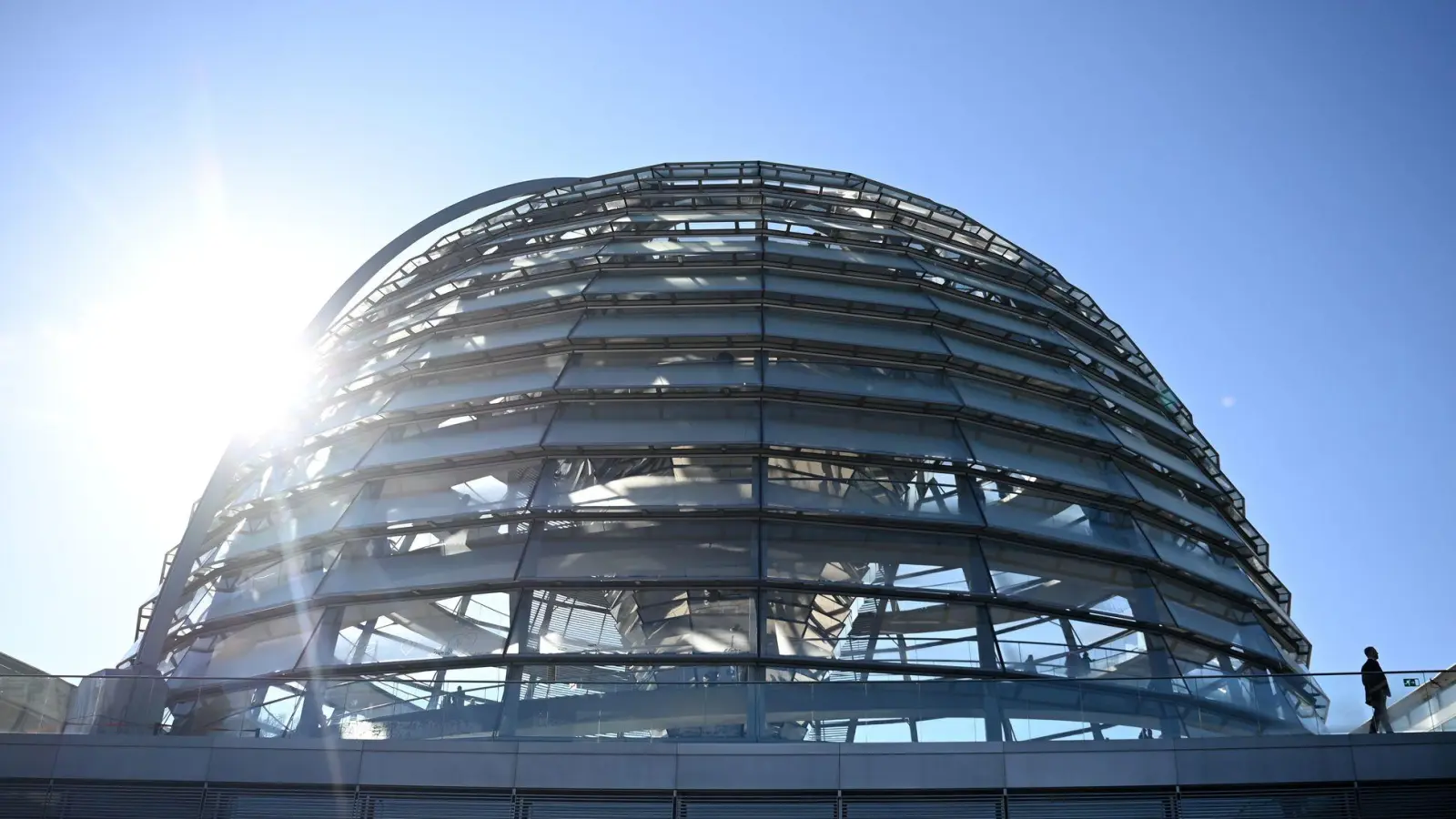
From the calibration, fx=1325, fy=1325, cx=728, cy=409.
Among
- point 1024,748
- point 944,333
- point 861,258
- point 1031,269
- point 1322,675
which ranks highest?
point 1031,269

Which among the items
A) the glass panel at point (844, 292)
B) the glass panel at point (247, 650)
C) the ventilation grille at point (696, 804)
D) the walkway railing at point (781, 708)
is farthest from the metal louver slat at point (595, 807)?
the glass panel at point (844, 292)

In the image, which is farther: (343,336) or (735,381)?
(343,336)

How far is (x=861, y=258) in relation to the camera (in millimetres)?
27047

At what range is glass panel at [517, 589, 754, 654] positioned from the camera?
741 inches

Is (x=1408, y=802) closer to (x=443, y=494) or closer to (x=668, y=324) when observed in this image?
(x=668, y=324)

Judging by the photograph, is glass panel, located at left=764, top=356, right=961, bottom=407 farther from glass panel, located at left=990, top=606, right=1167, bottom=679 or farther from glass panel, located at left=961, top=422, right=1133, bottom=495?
glass panel, located at left=990, top=606, right=1167, bottom=679

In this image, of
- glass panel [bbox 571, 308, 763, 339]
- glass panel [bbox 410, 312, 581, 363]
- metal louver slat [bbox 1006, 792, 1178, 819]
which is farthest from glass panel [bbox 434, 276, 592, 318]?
metal louver slat [bbox 1006, 792, 1178, 819]

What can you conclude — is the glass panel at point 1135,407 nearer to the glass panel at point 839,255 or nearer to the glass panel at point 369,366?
the glass panel at point 839,255

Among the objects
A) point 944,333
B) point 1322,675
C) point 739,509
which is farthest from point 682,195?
point 1322,675

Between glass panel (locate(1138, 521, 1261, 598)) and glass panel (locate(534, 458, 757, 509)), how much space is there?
23.7 ft

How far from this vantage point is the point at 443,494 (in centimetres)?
2211

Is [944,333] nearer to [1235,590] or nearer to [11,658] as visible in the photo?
[1235,590]

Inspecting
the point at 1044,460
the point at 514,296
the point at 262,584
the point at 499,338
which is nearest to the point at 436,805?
the point at 262,584

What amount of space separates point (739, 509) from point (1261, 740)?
8272mm
